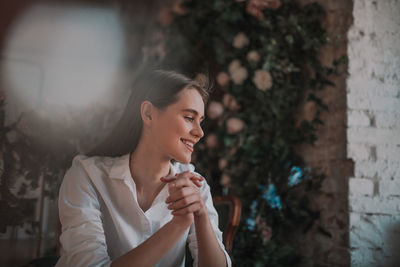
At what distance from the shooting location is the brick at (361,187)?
6.54 ft

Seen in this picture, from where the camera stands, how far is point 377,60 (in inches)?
83.4

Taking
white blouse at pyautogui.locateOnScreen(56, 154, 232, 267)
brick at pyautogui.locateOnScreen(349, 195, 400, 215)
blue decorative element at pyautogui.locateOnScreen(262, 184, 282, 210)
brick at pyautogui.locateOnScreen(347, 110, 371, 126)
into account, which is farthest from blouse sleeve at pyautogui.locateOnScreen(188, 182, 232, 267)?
brick at pyautogui.locateOnScreen(347, 110, 371, 126)

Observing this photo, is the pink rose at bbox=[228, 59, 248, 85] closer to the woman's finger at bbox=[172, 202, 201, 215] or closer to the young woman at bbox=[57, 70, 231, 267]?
the young woman at bbox=[57, 70, 231, 267]

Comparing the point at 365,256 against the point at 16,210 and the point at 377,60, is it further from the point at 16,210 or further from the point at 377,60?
the point at 16,210

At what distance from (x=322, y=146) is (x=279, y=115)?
1.30ft

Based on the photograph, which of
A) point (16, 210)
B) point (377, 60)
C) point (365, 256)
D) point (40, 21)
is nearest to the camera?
point (16, 210)

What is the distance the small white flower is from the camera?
2.59 metres

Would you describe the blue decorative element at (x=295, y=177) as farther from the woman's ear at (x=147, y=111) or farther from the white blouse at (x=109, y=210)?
the woman's ear at (x=147, y=111)

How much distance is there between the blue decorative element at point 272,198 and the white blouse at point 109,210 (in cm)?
100

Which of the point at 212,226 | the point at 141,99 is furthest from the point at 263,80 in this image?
the point at 212,226

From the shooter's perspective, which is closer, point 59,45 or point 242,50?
point 242,50

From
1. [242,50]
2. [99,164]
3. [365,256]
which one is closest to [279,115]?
[242,50]

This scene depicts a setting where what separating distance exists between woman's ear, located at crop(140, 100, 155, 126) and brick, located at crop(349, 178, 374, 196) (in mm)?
1407

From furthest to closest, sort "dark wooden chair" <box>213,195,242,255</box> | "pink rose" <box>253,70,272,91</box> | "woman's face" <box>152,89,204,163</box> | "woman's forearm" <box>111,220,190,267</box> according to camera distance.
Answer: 1. "pink rose" <box>253,70,272,91</box>
2. "dark wooden chair" <box>213,195,242,255</box>
3. "woman's face" <box>152,89,204,163</box>
4. "woman's forearm" <box>111,220,190,267</box>
